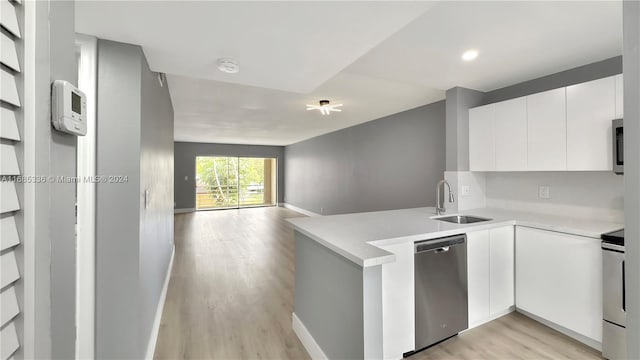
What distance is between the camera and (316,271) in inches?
78.0

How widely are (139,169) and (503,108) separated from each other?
3380mm

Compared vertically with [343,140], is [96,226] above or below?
below

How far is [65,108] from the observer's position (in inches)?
26.1

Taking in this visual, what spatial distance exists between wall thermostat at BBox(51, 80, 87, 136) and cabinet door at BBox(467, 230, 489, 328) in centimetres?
250

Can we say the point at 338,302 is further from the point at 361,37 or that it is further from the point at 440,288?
the point at 361,37

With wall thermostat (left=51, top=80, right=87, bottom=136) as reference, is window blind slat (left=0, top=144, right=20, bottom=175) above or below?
below

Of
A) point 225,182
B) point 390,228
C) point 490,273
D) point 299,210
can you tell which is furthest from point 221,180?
point 490,273

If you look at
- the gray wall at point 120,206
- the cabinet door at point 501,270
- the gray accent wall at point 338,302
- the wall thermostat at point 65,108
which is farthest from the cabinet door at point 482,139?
the wall thermostat at point 65,108

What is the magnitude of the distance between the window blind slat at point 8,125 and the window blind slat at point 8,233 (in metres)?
0.16

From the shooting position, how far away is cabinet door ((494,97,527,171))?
8.79 feet

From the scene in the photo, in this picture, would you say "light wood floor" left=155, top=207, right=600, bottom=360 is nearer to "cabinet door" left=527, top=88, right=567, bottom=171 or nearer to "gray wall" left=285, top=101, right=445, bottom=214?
"cabinet door" left=527, top=88, right=567, bottom=171

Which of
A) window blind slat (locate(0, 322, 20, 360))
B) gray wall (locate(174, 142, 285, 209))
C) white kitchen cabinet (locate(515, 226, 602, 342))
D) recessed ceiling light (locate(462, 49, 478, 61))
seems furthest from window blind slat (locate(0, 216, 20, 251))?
gray wall (locate(174, 142, 285, 209))

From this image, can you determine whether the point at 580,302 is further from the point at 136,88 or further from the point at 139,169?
the point at 136,88

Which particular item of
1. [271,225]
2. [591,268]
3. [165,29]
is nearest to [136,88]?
[165,29]
